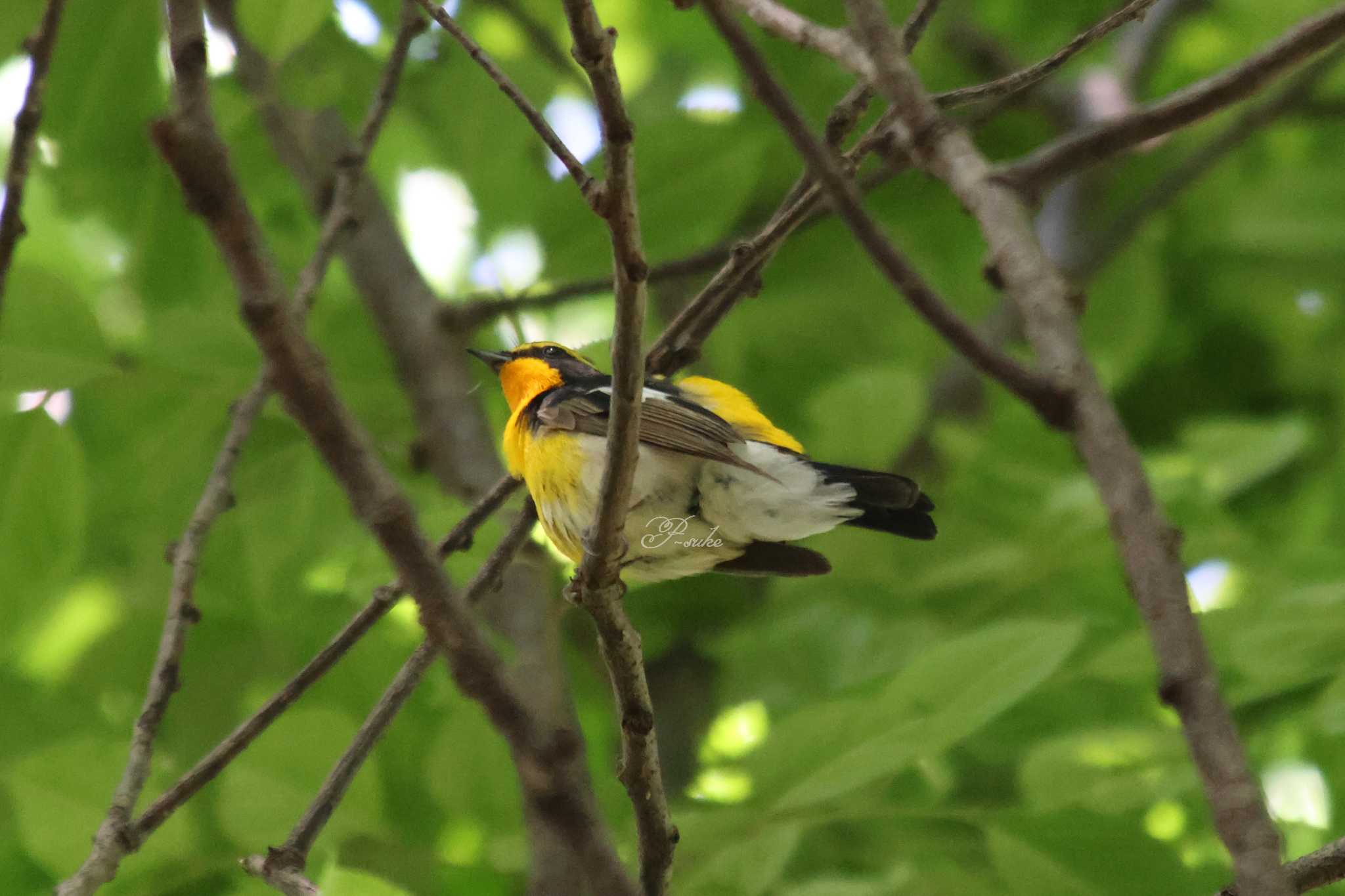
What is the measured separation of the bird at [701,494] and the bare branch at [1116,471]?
1.63 metres

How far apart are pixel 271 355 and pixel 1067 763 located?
2816 mm

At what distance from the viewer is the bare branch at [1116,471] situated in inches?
44.6

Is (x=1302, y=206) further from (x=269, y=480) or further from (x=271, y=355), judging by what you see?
(x=271, y=355)

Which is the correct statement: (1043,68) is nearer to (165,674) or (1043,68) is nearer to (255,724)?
(255,724)

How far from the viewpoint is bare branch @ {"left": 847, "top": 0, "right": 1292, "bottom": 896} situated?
1.13 m

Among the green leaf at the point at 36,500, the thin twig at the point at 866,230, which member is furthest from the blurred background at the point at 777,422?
the thin twig at the point at 866,230

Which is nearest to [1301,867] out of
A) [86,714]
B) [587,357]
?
[587,357]

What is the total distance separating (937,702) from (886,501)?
55 cm

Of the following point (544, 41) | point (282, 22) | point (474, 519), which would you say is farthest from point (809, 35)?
point (544, 41)

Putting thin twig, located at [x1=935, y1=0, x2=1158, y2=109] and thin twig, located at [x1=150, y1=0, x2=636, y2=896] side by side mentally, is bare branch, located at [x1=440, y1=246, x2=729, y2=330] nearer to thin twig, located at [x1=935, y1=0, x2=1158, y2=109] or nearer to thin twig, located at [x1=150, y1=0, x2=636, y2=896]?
thin twig, located at [x1=935, y1=0, x2=1158, y2=109]

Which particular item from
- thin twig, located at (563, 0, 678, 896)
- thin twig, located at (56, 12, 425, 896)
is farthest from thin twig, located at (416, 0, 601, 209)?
thin twig, located at (56, 12, 425, 896)

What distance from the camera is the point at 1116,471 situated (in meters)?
1.29

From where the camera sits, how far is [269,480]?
4.56 meters

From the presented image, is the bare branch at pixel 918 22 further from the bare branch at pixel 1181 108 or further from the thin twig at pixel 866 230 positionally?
the thin twig at pixel 866 230
